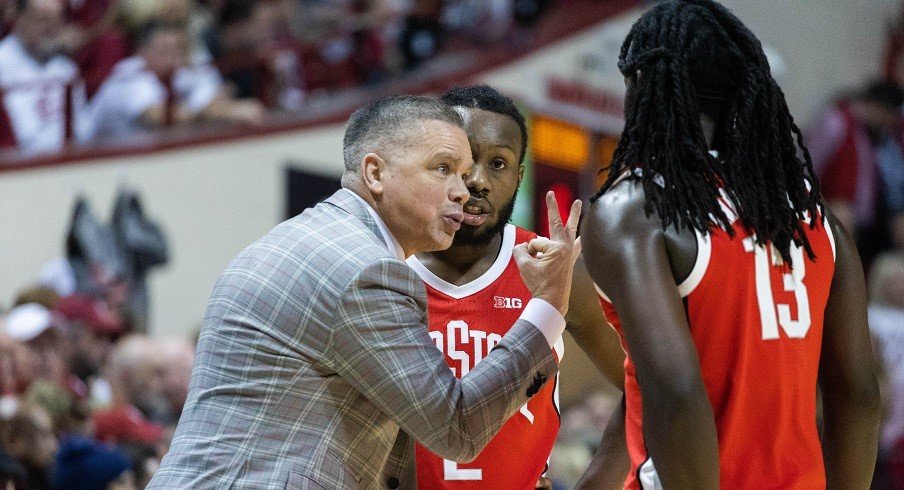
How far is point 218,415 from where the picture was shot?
282 centimetres

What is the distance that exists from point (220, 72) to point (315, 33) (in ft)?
5.73

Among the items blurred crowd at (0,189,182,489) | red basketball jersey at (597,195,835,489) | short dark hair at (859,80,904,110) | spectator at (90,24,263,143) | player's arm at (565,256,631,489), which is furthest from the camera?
short dark hair at (859,80,904,110)

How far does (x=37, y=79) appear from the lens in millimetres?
8680

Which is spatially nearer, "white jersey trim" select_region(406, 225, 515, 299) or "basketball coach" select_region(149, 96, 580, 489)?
"basketball coach" select_region(149, 96, 580, 489)

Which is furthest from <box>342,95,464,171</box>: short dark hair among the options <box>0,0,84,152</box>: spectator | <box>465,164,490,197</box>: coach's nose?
<box>0,0,84,152</box>: spectator

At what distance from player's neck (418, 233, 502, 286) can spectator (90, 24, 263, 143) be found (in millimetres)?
5557

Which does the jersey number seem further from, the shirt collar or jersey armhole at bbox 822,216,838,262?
the shirt collar

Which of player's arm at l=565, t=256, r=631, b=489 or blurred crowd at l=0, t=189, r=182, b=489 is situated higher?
player's arm at l=565, t=256, r=631, b=489

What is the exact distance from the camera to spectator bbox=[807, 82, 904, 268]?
12938mm

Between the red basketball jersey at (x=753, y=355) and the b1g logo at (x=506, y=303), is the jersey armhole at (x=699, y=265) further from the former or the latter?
the b1g logo at (x=506, y=303)

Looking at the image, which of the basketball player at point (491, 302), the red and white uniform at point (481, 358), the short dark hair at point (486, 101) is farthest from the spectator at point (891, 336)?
the short dark hair at point (486, 101)

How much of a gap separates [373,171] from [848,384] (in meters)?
1.18

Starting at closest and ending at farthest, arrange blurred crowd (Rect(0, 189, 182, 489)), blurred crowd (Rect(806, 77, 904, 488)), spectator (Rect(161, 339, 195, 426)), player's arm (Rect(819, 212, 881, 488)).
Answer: player's arm (Rect(819, 212, 881, 488)) < blurred crowd (Rect(0, 189, 182, 489)) < spectator (Rect(161, 339, 195, 426)) < blurred crowd (Rect(806, 77, 904, 488))

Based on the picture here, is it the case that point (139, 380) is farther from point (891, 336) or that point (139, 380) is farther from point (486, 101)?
point (891, 336)
